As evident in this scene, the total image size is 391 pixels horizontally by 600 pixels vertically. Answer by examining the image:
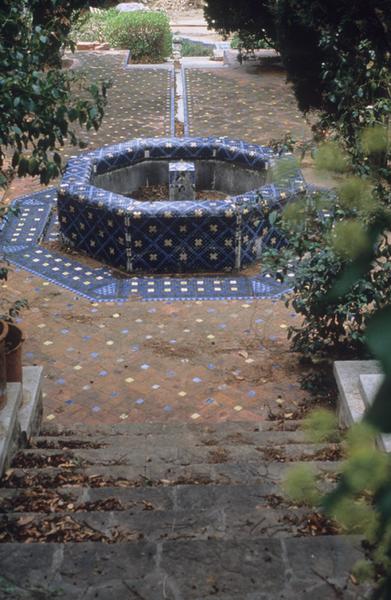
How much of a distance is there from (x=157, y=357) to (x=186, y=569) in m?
4.15

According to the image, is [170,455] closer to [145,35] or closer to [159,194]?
[159,194]

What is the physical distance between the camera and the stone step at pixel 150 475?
407 cm

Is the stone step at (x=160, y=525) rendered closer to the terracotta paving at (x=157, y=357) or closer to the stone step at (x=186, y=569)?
the stone step at (x=186, y=569)

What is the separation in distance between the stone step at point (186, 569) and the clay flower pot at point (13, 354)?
2022 mm

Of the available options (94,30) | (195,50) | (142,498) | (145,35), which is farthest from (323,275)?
(94,30)

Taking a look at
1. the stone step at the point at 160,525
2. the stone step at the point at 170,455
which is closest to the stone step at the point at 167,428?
the stone step at the point at 170,455

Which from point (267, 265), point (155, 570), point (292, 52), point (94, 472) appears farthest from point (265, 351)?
point (292, 52)

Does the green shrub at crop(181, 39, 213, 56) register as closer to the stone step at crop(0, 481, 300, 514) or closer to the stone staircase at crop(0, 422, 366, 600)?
the stone staircase at crop(0, 422, 366, 600)

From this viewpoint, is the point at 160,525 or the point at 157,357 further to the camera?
the point at 157,357

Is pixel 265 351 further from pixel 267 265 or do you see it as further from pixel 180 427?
pixel 180 427

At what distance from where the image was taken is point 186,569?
297 cm

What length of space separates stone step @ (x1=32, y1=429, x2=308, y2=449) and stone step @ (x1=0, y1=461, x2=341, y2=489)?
0.57 meters

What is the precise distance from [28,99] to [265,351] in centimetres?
406

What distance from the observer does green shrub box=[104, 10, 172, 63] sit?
20.5 metres
